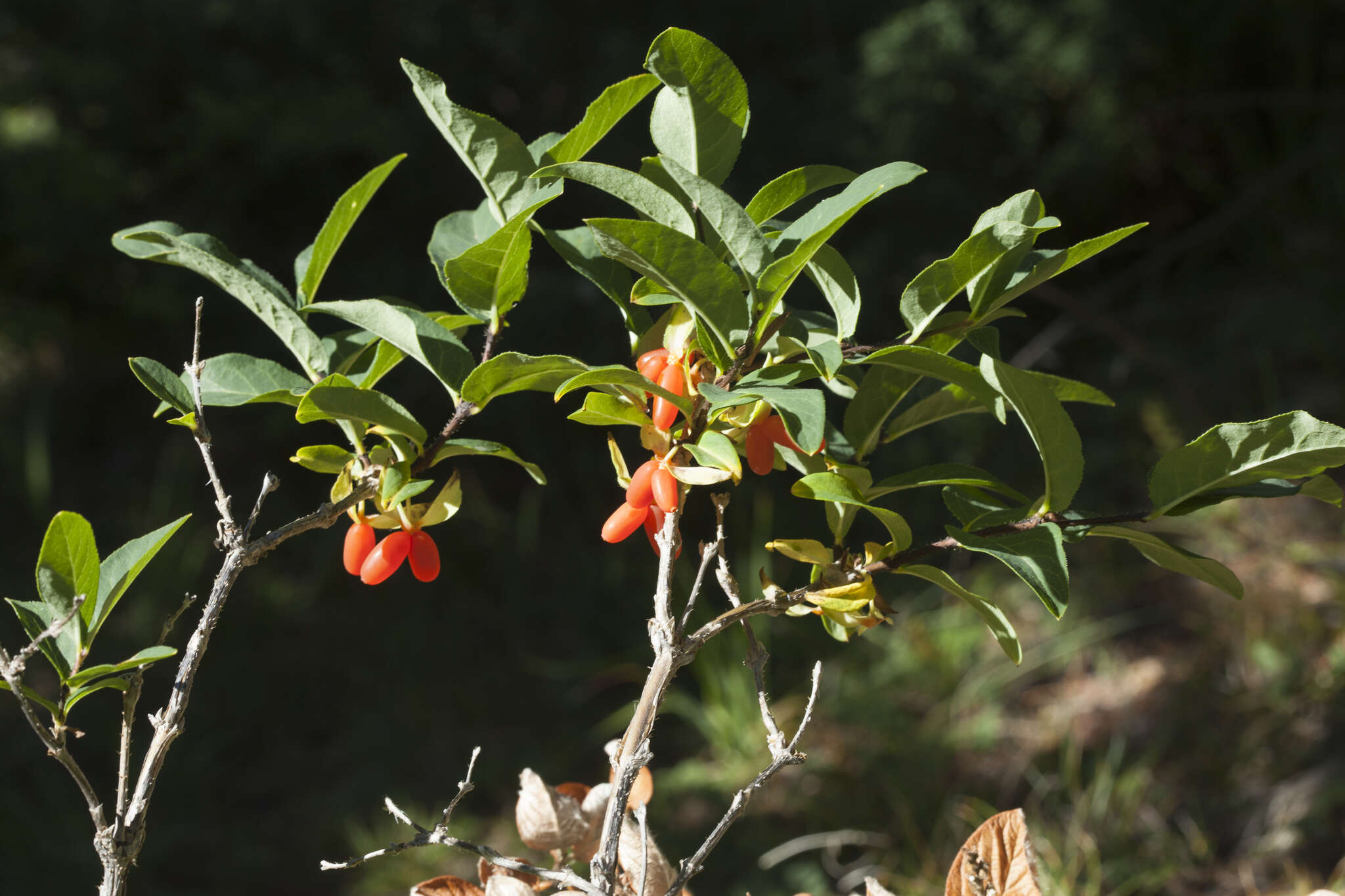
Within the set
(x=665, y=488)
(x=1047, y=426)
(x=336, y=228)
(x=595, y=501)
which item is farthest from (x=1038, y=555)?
(x=595, y=501)

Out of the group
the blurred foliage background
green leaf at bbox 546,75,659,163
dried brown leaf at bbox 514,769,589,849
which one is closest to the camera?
green leaf at bbox 546,75,659,163

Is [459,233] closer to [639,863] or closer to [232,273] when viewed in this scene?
[232,273]

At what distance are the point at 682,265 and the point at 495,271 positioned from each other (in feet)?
0.36

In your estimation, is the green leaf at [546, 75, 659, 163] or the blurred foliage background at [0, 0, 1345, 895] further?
the blurred foliage background at [0, 0, 1345, 895]

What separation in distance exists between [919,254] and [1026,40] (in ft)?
1.90

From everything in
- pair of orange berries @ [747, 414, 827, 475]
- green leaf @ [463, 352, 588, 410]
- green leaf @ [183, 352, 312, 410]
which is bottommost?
pair of orange berries @ [747, 414, 827, 475]

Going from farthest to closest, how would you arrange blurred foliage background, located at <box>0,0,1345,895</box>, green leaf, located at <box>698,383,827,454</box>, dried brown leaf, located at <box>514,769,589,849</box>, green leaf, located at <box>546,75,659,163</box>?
blurred foliage background, located at <box>0,0,1345,895</box>
dried brown leaf, located at <box>514,769,589,849</box>
green leaf, located at <box>546,75,659,163</box>
green leaf, located at <box>698,383,827,454</box>

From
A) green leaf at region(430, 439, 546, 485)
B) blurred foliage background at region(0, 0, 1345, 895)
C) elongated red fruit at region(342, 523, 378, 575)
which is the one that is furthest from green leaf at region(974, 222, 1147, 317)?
blurred foliage background at region(0, 0, 1345, 895)

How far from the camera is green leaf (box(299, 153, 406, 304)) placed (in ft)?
1.69

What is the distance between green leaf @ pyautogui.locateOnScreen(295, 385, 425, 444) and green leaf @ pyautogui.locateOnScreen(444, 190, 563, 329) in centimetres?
6

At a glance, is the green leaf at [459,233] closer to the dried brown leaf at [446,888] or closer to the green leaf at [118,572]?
the green leaf at [118,572]

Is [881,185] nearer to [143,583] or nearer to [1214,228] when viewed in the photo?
[143,583]

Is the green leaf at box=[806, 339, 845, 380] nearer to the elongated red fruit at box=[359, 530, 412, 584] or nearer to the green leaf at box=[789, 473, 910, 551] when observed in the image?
the green leaf at box=[789, 473, 910, 551]

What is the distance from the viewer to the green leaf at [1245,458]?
0.42 meters
